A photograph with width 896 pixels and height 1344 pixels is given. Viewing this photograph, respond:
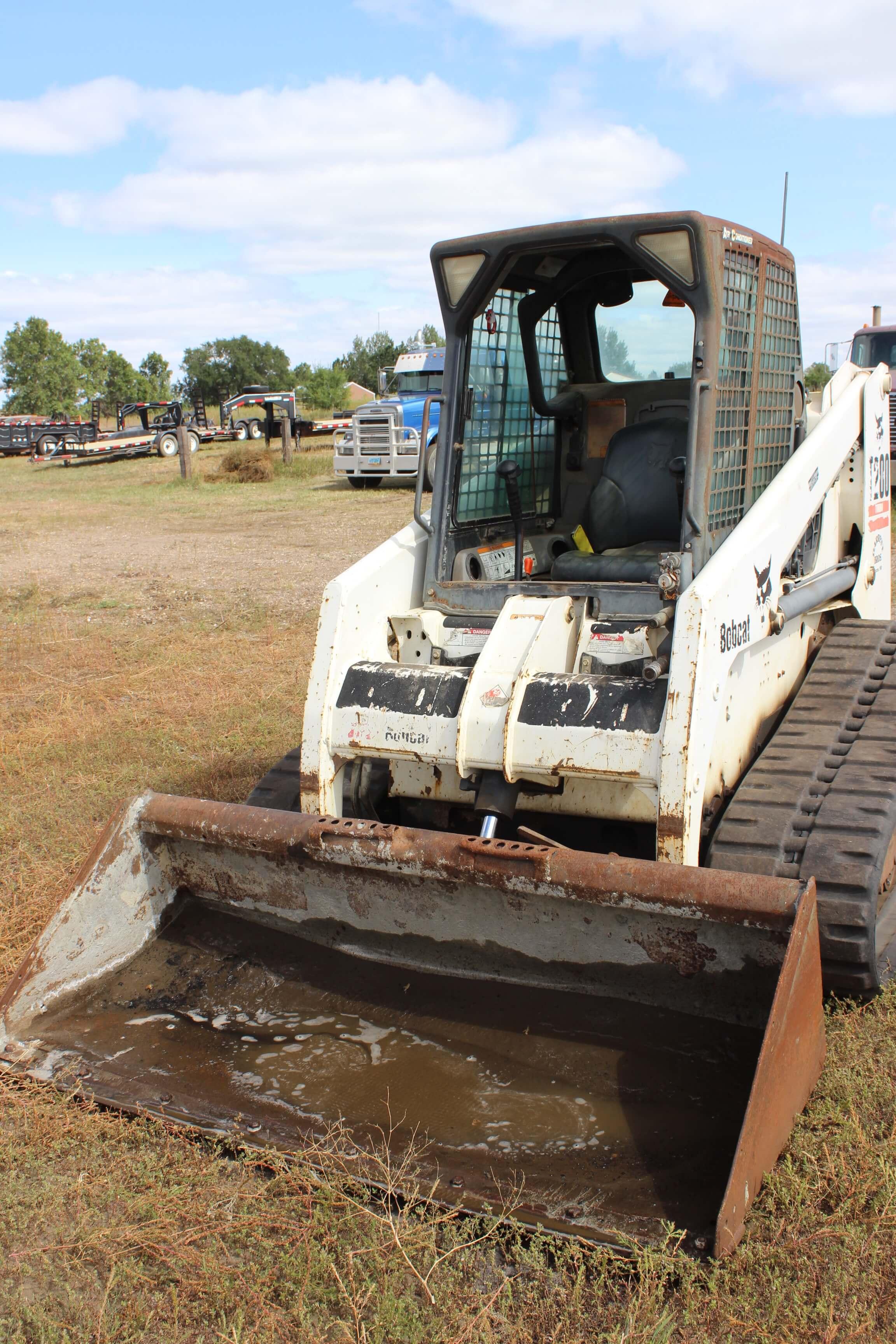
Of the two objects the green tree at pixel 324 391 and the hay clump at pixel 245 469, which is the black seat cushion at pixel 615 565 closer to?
the hay clump at pixel 245 469

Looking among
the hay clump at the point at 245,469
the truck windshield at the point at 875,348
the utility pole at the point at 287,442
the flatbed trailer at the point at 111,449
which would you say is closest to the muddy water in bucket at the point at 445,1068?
the truck windshield at the point at 875,348

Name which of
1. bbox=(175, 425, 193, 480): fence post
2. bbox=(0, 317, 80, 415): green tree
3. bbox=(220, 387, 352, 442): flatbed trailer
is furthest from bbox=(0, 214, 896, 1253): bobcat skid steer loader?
bbox=(0, 317, 80, 415): green tree

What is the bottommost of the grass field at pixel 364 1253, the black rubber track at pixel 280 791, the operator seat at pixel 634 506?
the grass field at pixel 364 1253

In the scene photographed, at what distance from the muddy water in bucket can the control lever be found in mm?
1887

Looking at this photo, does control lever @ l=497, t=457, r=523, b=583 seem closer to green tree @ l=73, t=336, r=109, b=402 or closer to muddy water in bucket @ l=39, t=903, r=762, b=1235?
muddy water in bucket @ l=39, t=903, r=762, b=1235

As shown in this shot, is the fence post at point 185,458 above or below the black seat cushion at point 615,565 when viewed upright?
above

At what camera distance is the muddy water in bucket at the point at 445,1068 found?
282 centimetres

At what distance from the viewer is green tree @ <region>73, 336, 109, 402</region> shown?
2665 inches

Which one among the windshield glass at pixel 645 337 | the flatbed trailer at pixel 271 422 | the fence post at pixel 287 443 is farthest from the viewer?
the flatbed trailer at pixel 271 422

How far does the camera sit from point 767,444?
14.6ft

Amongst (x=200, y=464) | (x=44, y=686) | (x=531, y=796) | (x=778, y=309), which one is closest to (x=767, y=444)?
(x=778, y=309)

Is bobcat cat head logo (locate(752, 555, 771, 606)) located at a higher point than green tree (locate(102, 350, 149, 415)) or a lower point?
lower

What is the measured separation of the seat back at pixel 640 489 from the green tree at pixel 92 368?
67813 millimetres

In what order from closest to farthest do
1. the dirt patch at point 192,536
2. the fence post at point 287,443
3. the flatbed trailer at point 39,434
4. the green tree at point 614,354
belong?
1. the green tree at point 614,354
2. the dirt patch at point 192,536
3. the fence post at point 287,443
4. the flatbed trailer at point 39,434
